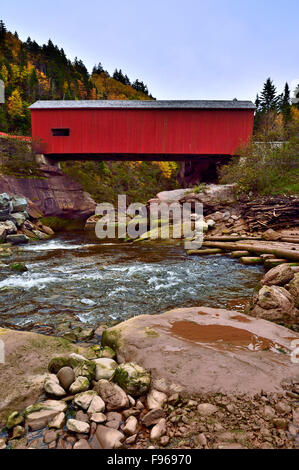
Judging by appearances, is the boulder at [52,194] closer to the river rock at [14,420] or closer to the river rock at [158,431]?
the river rock at [14,420]

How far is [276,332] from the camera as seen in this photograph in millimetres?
3533

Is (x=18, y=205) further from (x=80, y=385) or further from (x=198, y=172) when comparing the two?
(x=198, y=172)

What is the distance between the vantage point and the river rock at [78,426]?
2.00 metres

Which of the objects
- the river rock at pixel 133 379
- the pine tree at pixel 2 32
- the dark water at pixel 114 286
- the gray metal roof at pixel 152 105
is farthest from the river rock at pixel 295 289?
the pine tree at pixel 2 32

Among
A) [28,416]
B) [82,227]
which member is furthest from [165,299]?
[82,227]

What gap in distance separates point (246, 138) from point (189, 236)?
12.1 meters

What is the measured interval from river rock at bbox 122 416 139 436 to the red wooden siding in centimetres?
2057

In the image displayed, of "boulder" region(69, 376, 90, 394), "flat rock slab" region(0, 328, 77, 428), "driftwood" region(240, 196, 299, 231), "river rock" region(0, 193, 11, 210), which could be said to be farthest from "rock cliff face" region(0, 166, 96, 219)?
"boulder" region(69, 376, 90, 394)

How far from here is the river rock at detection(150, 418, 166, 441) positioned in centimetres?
192

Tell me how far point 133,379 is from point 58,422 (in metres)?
0.73

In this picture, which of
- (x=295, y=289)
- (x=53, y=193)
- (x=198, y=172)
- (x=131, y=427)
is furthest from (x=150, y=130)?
(x=131, y=427)

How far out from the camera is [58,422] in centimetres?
209

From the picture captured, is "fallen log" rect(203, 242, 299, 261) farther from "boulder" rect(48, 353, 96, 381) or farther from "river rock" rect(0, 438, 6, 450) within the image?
"river rock" rect(0, 438, 6, 450)
